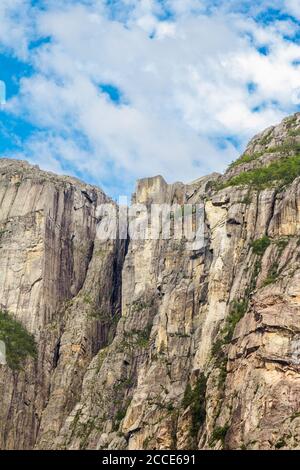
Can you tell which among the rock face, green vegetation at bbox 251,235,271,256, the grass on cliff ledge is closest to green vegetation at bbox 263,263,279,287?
the rock face

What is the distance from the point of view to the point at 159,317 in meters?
149

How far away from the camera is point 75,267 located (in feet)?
625

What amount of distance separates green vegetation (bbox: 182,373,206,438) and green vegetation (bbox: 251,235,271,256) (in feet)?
57.1

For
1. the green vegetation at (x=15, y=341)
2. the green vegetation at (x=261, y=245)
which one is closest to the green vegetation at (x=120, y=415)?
the green vegetation at (x=15, y=341)

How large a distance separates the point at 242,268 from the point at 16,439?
5399 centimetres

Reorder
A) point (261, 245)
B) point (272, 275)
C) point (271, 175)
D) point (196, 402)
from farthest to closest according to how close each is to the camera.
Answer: point (271, 175)
point (261, 245)
point (272, 275)
point (196, 402)

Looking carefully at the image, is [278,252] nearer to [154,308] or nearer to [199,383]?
[199,383]

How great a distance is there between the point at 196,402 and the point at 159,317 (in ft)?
82.8

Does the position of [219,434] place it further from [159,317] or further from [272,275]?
[159,317]
